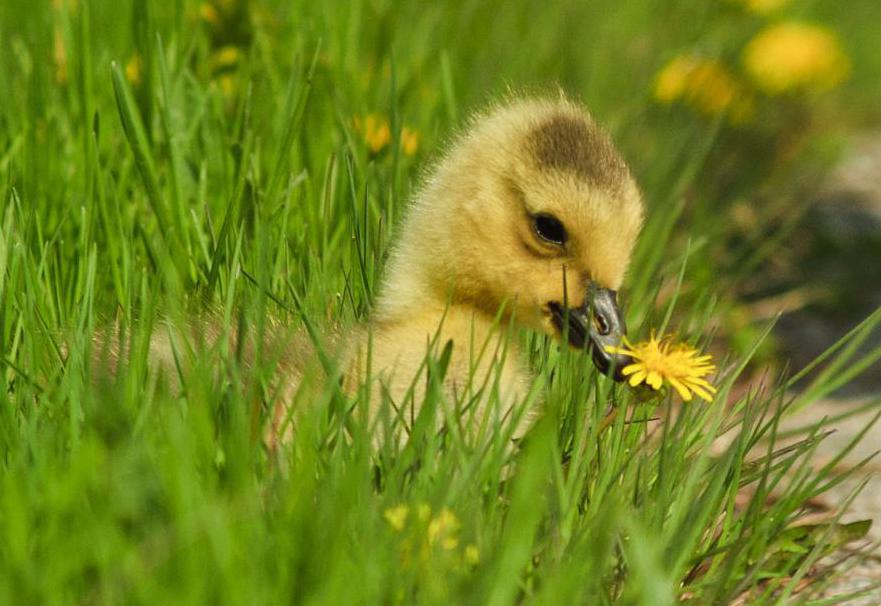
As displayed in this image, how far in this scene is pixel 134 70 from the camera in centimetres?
334

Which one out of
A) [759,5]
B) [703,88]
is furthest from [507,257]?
[759,5]

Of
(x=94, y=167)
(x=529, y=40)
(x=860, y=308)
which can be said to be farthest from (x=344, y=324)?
(x=860, y=308)

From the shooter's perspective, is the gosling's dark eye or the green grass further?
the gosling's dark eye

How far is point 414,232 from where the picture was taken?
2.56 meters

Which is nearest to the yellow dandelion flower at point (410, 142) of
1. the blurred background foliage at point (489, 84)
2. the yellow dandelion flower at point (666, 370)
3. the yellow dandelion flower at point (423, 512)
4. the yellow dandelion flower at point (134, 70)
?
the blurred background foliage at point (489, 84)

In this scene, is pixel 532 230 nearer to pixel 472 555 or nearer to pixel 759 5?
pixel 472 555

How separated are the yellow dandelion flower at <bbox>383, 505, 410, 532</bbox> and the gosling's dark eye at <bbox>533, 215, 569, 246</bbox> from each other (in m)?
0.76

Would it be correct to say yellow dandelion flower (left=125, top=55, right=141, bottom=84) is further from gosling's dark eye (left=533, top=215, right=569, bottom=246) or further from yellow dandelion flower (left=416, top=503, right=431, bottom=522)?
yellow dandelion flower (left=416, top=503, right=431, bottom=522)

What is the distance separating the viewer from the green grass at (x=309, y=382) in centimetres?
169

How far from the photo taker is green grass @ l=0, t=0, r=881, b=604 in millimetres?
1691

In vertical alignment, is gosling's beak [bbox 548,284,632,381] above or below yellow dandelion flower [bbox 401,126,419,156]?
below

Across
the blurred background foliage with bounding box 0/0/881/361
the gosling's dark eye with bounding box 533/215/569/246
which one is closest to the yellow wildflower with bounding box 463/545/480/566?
the gosling's dark eye with bounding box 533/215/569/246

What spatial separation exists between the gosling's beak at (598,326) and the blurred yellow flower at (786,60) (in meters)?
2.37

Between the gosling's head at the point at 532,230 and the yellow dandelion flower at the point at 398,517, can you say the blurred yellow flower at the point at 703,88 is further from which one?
the yellow dandelion flower at the point at 398,517
